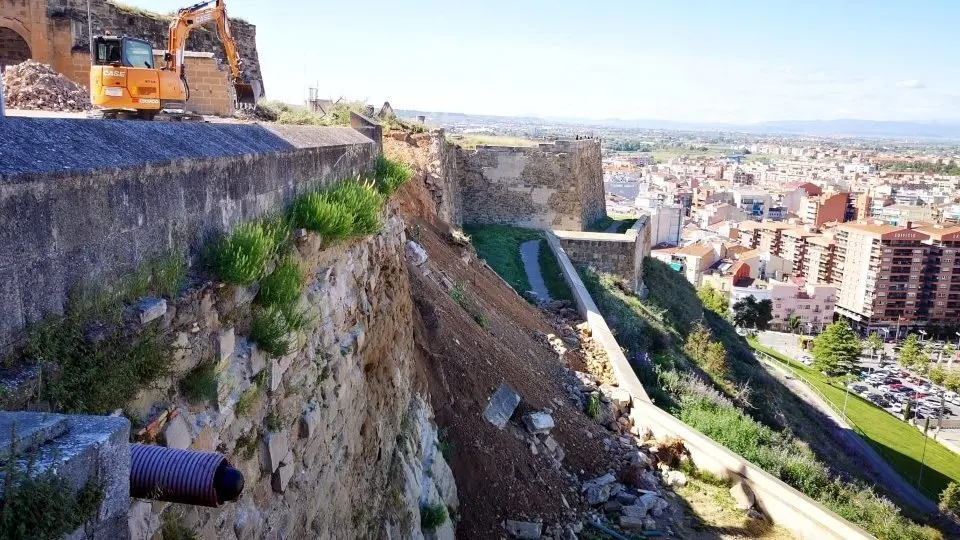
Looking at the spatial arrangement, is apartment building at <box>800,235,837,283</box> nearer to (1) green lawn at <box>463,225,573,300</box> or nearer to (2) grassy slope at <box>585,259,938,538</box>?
(2) grassy slope at <box>585,259,938,538</box>

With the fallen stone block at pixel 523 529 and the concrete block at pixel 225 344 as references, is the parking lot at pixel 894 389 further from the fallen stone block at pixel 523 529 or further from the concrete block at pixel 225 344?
the concrete block at pixel 225 344

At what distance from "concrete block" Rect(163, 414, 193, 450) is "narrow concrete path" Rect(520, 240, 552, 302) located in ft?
45.8

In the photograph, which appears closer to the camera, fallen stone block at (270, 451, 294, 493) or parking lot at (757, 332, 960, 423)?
fallen stone block at (270, 451, 294, 493)

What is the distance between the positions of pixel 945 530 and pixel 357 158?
16.1 meters

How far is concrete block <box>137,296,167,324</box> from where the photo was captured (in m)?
2.52

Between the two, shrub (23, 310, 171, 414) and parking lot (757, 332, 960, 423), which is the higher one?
shrub (23, 310, 171, 414)

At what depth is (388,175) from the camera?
6.86 m

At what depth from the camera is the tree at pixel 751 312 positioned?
57969 millimetres

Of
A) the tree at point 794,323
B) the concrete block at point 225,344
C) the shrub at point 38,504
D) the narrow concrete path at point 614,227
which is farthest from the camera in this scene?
the tree at point 794,323

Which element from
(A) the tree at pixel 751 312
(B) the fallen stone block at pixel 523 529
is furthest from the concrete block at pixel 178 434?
(A) the tree at pixel 751 312

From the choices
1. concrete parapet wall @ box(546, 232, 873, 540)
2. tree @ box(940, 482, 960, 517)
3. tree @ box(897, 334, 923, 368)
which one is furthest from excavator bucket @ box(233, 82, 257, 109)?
tree @ box(897, 334, 923, 368)

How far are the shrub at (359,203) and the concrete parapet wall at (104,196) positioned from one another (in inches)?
40.4

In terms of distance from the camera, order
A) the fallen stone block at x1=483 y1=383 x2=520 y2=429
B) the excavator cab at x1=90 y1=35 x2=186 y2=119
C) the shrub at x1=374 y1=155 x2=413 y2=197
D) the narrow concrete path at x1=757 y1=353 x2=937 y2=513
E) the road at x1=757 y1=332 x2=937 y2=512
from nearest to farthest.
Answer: the shrub at x1=374 y1=155 x2=413 y2=197
the excavator cab at x1=90 y1=35 x2=186 y2=119
the fallen stone block at x1=483 y1=383 x2=520 y2=429
the narrow concrete path at x1=757 y1=353 x2=937 y2=513
the road at x1=757 y1=332 x2=937 y2=512

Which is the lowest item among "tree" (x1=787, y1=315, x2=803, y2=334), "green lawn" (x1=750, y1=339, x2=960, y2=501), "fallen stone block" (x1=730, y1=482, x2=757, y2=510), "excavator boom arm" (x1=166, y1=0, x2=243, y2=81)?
"tree" (x1=787, y1=315, x2=803, y2=334)
